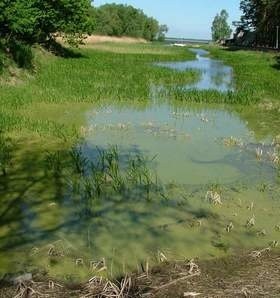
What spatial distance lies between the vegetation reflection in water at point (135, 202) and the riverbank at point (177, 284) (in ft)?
2.12

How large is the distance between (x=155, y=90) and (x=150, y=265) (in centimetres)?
1844

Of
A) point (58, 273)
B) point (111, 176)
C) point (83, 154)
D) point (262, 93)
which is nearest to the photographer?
point (58, 273)

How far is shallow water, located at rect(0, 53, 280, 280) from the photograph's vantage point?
21.4ft

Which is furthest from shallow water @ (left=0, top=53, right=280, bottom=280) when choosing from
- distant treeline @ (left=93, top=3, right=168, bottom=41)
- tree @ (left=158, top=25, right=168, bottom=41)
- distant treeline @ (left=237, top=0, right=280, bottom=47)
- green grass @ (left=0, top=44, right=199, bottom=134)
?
tree @ (left=158, top=25, right=168, bottom=41)

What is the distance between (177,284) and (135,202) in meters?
3.28

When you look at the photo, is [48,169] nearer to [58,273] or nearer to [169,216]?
[169,216]

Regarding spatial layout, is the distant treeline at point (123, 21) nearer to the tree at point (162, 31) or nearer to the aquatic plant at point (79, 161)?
the tree at point (162, 31)

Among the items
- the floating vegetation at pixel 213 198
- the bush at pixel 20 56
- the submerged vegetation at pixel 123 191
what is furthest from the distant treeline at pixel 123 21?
the floating vegetation at pixel 213 198

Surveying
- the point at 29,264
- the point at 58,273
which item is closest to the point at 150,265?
the point at 58,273

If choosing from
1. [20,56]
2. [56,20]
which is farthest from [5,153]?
[56,20]

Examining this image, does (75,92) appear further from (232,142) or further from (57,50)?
(57,50)

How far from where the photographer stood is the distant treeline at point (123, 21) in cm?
11356

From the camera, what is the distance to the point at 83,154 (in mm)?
11414

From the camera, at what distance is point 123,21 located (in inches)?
4847
